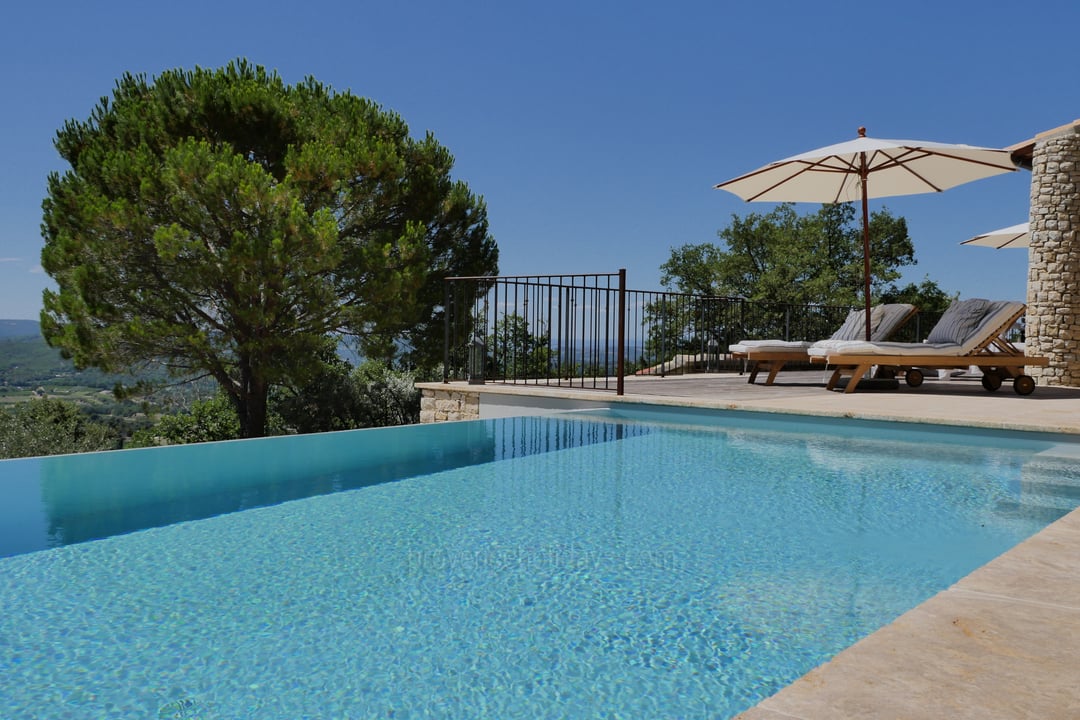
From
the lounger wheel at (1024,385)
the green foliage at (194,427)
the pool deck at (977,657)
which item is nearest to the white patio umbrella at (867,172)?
the lounger wheel at (1024,385)

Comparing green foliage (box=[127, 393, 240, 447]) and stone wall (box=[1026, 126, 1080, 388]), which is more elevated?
stone wall (box=[1026, 126, 1080, 388])

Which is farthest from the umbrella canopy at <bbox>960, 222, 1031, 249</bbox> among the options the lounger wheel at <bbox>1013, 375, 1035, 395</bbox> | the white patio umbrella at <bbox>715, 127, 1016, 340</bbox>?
the lounger wheel at <bbox>1013, 375, 1035, 395</bbox>

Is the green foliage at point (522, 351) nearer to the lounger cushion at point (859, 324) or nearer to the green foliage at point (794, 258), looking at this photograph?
the lounger cushion at point (859, 324)

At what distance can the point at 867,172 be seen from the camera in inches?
311

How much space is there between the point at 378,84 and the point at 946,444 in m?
14.1

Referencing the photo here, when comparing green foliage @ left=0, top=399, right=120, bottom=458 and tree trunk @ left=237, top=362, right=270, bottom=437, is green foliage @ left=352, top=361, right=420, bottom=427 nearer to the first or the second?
tree trunk @ left=237, top=362, right=270, bottom=437

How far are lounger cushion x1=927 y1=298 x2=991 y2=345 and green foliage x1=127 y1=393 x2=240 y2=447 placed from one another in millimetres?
12857

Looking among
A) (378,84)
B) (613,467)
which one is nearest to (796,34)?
(378,84)

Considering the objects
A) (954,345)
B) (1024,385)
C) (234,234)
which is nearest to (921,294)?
(1024,385)

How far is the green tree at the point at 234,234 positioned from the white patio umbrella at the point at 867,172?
7604mm

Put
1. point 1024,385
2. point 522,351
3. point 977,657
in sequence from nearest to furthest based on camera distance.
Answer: point 977,657 < point 1024,385 < point 522,351

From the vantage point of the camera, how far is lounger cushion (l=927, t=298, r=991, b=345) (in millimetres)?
6824

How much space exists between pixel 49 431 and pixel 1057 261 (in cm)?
1856

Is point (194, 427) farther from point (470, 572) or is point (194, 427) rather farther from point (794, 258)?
point (794, 258)
